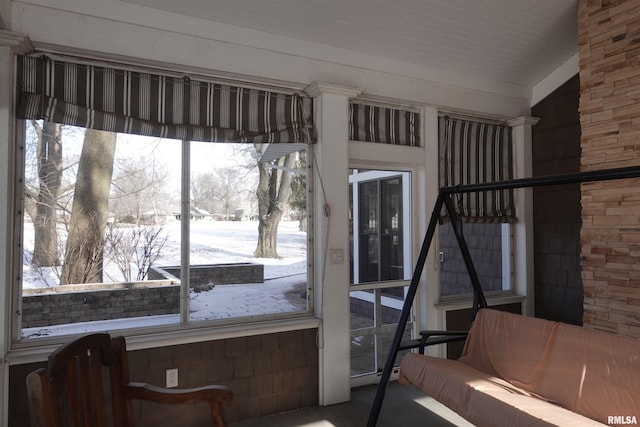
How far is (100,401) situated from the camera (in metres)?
1.75

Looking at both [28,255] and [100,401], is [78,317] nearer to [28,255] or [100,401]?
[28,255]

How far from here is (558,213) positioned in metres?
4.16

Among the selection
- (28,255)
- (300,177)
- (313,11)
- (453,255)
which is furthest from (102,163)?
(453,255)

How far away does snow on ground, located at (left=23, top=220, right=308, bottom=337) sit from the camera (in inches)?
110

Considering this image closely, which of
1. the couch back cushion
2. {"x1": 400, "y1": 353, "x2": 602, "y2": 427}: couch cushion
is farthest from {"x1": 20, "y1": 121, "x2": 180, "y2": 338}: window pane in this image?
the couch back cushion

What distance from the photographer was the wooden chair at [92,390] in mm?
1369

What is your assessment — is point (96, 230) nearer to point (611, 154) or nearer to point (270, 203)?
point (270, 203)

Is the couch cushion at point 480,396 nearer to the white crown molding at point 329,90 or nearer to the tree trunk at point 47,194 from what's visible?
the white crown molding at point 329,90

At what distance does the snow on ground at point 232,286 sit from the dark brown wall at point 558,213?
2.58 metres

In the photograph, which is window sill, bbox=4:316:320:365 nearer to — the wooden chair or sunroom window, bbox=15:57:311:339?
sunroom window, bbox=15:57:311:339

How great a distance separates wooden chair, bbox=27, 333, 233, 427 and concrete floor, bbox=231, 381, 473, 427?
132cm

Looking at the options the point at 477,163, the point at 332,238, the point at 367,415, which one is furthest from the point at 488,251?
the point at 367,415

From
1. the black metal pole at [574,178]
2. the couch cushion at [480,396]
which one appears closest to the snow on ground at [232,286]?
the couch cushion at [480,396]

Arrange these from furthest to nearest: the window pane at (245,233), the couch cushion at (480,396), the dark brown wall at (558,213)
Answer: the dark brown wall at (558,213), the window pane at (245,233), the couch cushion at (480,396)
